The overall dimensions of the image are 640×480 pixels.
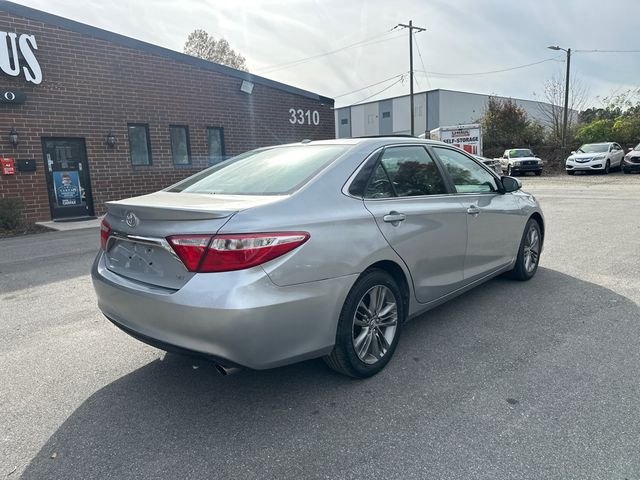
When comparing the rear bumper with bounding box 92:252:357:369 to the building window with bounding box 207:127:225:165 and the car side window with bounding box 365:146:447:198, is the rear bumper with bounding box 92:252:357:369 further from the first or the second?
the building window with bounding box 207:127:225:165

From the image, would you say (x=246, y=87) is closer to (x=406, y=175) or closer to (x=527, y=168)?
(x=406, y=175)

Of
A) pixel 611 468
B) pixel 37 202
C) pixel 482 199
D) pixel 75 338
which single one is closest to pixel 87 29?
pixel 37 202

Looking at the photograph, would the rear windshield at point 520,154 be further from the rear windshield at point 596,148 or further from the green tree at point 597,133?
the green tree at point 597,133

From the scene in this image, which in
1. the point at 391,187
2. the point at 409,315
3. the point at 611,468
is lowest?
the point at 611,468

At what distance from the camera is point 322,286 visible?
266 cm

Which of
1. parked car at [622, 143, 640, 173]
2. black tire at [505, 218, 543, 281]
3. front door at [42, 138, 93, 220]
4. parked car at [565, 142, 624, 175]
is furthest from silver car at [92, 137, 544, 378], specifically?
→ parked car at [622, 143, 640, 173]

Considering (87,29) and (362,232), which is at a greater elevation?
(87,29)

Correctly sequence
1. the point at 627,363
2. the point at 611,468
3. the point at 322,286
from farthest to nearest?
the point at 627,363 → the point at 322,286 → the point at 611,468

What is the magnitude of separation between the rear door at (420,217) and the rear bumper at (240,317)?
0.65 metres

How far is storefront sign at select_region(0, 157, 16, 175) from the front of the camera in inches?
448

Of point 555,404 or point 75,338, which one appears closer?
A: point 555,404

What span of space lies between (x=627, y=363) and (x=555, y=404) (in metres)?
0.86

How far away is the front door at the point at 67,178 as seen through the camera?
483 inches

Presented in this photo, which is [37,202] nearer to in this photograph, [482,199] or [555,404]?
[482,199]
